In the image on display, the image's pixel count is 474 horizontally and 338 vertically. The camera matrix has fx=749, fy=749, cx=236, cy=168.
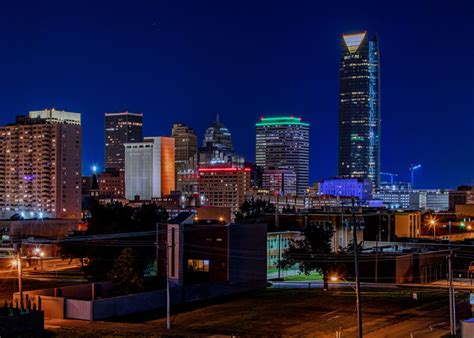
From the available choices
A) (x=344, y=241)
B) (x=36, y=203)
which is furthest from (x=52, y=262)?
(x=36, y=203)

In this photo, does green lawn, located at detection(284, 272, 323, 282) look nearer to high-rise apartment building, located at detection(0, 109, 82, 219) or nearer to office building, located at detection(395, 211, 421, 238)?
office building, located at detection(395, 211, 421, 238)

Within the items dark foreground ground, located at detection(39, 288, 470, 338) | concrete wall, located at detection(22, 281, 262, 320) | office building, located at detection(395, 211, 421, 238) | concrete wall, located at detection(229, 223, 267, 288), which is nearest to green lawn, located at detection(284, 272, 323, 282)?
concrete wall, located at detection(229, 223, 267, 288)

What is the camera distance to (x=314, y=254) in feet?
183

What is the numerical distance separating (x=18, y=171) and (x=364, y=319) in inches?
6605

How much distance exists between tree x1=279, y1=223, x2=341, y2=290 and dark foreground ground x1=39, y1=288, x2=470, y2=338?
3.98m

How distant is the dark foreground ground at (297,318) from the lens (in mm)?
35562

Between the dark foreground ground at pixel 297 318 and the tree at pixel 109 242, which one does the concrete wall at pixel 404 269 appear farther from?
the tree at pixel 109 242

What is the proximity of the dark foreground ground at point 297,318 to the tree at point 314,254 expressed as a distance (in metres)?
3.98

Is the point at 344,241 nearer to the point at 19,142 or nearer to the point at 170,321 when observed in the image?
the point at 170,321

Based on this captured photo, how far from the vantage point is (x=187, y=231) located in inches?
2012

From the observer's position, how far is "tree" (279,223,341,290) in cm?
5484

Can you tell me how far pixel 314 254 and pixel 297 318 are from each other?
1543 cm

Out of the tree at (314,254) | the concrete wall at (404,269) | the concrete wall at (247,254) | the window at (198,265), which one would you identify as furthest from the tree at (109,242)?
the concrete wall at (404,269)

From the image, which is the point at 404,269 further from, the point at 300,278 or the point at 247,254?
the point at 247,254
